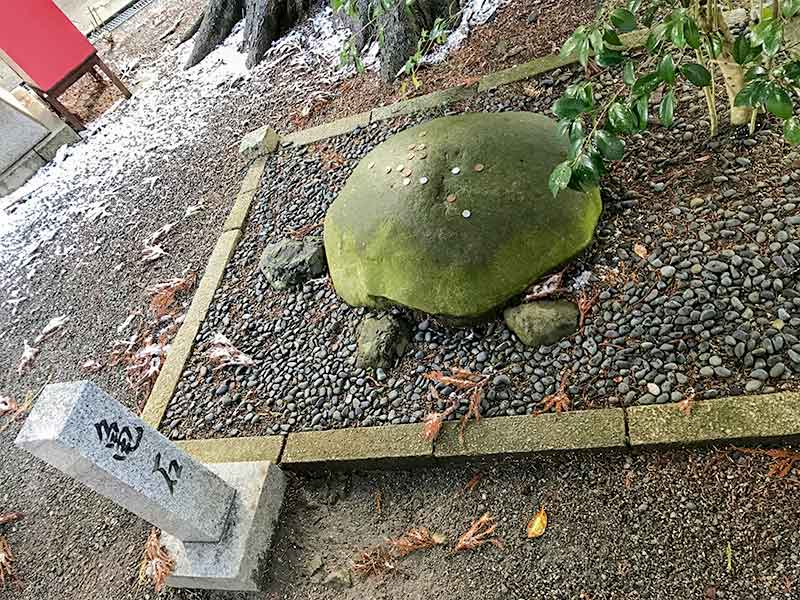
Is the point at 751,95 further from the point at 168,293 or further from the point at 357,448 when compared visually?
the point at 168,293

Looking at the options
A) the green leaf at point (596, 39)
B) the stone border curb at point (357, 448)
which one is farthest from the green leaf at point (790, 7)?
→ the stone border curb at point (357, 448)

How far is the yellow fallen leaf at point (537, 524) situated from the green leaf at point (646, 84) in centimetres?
174

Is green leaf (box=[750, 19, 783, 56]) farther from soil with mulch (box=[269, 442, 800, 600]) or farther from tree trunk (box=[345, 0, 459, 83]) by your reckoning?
tree trunk (box=[345, 0, 459, 83])

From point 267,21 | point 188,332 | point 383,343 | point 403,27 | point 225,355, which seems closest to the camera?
point 383,343

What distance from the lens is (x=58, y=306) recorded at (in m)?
4.76

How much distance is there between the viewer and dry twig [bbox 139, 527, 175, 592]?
2.65 metres

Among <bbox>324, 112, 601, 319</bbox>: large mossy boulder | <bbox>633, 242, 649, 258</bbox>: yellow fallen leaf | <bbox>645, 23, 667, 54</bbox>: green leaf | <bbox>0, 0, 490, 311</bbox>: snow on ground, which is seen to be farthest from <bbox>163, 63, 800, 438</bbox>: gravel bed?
<bbox>0, 0, 490, 311</bbox>: snow on ground

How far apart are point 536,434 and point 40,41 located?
6.64 m

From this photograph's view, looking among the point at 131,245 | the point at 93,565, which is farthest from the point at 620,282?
the point at 131,245

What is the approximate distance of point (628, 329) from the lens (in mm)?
2494

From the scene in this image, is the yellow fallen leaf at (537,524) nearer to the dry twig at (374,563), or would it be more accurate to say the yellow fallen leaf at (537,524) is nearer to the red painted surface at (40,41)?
the dry twig at (374,563)

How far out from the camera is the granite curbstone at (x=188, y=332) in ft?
11.2

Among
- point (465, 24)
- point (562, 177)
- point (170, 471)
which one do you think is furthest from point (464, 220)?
point (465, 24)

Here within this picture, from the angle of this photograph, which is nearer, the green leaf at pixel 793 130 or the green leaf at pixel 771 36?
the green leaf at pixel 771 36
